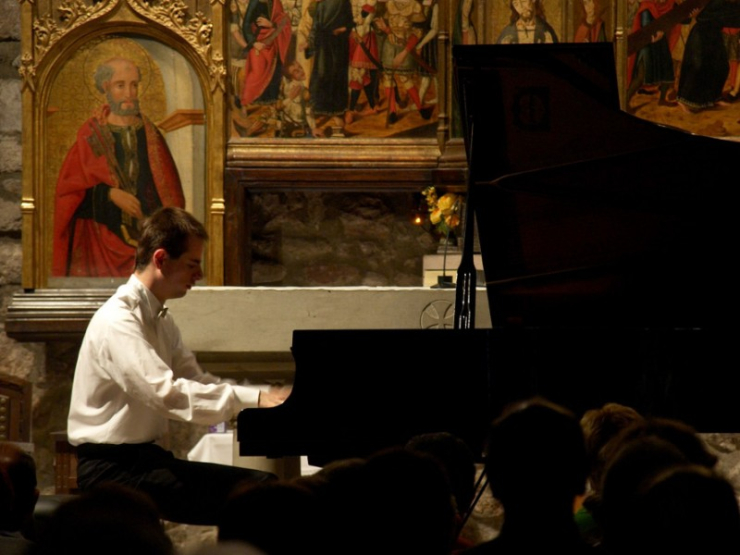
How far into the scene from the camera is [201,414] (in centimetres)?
357

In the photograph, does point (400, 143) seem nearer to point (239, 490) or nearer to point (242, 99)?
point (242, 99)

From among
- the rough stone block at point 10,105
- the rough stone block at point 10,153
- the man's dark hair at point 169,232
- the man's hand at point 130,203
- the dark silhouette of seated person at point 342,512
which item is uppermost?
the rough stone block at point 10,105

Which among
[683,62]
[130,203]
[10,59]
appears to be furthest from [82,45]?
[683,62]

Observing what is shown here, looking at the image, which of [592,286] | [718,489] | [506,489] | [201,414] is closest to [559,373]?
[592,286]

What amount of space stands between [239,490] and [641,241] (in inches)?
98.7

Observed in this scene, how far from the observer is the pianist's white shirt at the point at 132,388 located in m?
3.54

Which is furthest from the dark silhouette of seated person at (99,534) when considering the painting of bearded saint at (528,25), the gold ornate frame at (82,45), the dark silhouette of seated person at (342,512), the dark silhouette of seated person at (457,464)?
the painting of bearded saint at (528,25)

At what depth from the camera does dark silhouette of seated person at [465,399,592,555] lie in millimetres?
1771

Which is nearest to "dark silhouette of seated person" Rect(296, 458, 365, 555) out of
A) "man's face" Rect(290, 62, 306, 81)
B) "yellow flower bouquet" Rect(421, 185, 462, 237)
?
"yellow flower bouquet" Rect(421, 185, 462, 237)

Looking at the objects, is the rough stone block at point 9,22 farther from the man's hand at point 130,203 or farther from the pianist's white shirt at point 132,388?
the pianist's white shirt at point 132,388

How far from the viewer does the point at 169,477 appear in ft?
11.6

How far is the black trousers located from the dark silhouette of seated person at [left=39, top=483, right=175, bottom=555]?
2.05 metres

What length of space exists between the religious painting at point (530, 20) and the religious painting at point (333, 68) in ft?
1.27

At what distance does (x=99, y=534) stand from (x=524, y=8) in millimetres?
5727
